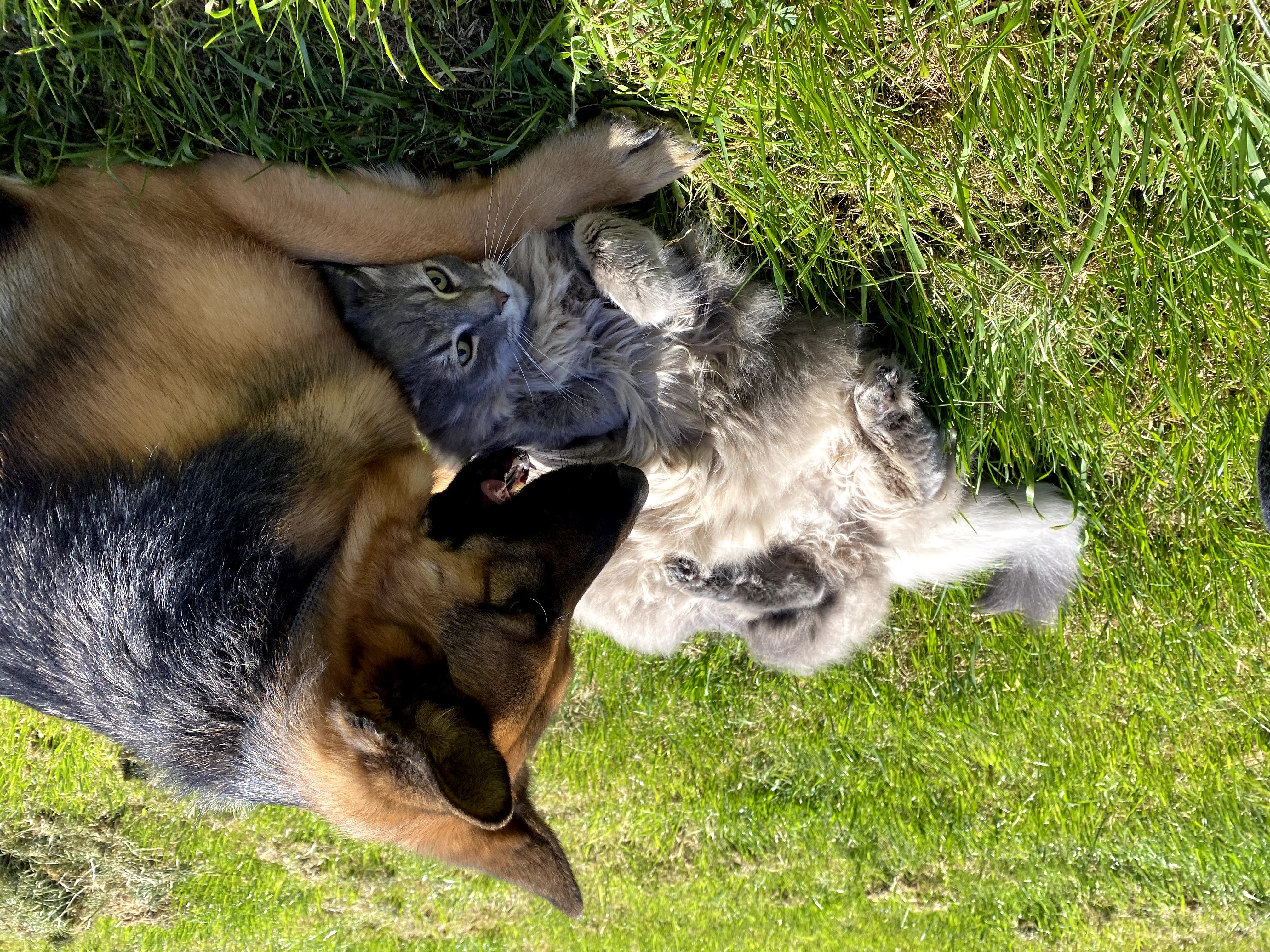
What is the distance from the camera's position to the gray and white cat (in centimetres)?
318

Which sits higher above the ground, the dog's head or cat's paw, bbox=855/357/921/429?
the dog's head

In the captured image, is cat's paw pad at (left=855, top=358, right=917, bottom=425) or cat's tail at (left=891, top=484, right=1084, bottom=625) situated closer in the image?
cat's paw pad at (left=855, top=358, right=917, bottom=425)

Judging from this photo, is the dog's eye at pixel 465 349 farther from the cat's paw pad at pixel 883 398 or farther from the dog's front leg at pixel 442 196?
the cat's paw pad at pixel 883 398

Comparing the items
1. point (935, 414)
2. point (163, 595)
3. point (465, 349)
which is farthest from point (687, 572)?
point (163, 595)

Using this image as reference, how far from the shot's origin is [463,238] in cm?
316

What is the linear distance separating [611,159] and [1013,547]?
7.91 feet

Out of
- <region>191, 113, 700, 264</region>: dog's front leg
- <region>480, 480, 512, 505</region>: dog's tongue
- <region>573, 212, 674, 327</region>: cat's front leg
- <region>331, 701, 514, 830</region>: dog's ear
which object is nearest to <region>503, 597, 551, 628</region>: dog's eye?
<region>331, 701, 514, 830</region>: dog's ear

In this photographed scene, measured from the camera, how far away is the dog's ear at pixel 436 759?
194 cm

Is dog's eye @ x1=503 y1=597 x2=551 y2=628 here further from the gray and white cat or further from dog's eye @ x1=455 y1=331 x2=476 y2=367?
dog's eye @ x1=455 y1=331 x2=476 y2=367

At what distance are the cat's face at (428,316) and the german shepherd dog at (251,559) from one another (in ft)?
1.19

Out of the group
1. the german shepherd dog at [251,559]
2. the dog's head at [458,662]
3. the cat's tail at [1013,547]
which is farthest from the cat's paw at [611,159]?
the cat's tail at [1013,547]

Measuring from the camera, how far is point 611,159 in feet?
10.2

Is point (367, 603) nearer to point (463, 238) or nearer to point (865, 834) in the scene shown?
point (463, 238)

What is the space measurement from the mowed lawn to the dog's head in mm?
1540
